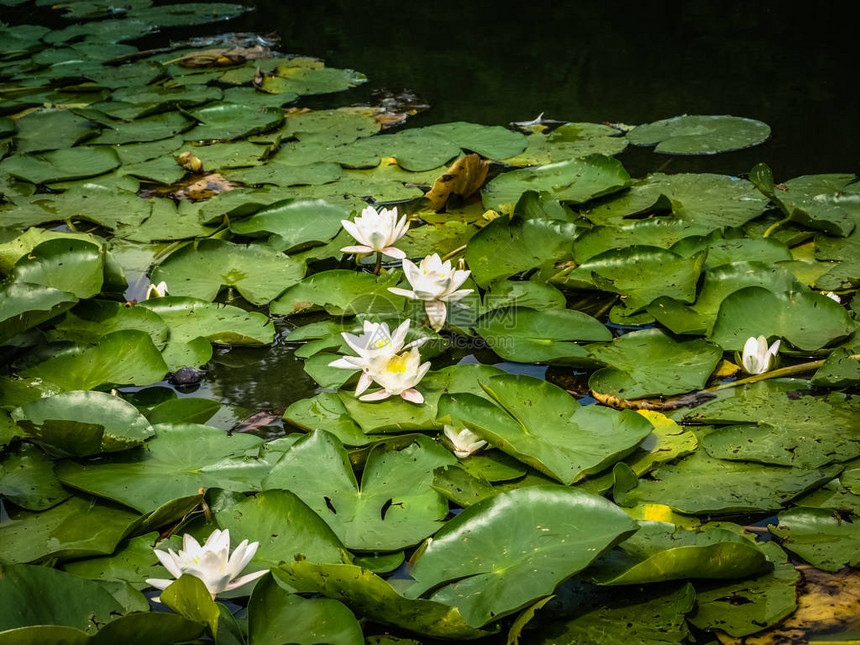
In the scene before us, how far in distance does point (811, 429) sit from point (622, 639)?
2.41ft

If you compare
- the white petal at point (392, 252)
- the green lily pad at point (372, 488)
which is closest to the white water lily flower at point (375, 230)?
the white petal at point (392, 252)

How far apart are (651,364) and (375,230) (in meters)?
0.84

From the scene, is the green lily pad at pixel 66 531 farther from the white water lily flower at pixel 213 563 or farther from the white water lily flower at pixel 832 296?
the white water lily flower at pixel 832 296

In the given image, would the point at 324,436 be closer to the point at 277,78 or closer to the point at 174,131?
the point at 174,131

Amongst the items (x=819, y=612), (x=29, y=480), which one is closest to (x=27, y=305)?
(x=29, y=480)

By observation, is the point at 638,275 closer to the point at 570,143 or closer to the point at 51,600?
the point at 570,143

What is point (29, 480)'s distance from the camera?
1565 mm

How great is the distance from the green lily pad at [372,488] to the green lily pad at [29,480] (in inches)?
18.0

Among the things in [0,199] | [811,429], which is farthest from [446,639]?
[0,199]

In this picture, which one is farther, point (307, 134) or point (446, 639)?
point (307, 134)

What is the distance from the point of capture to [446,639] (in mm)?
1207

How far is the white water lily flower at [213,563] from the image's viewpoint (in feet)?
3.90

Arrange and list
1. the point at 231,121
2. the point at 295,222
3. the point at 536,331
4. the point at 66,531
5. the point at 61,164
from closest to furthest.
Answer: the point at 66,531, the point at 536,331, the point at 295,222, the point at 61,164, the point at 231,121

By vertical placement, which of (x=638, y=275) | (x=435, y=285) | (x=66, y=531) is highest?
(x=435, y=285)
